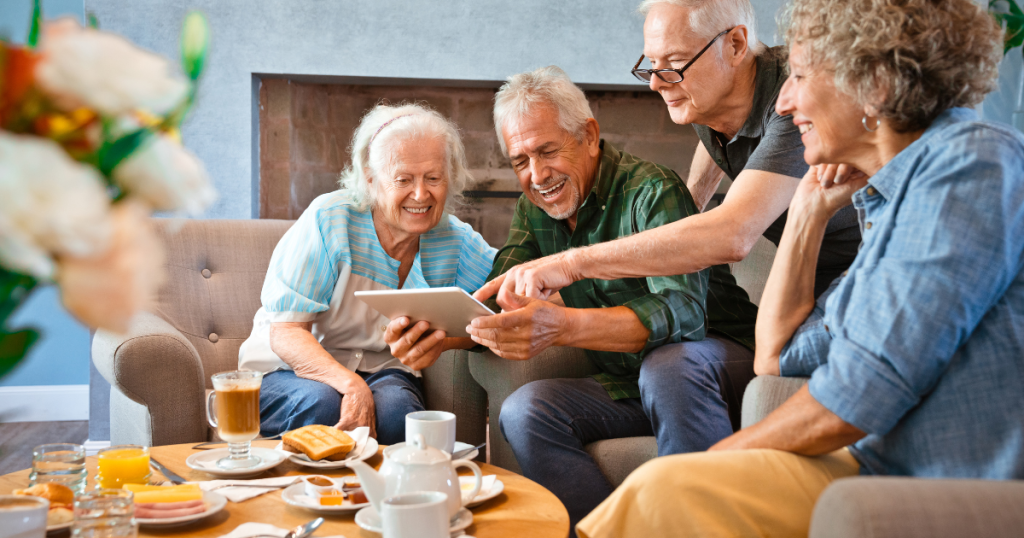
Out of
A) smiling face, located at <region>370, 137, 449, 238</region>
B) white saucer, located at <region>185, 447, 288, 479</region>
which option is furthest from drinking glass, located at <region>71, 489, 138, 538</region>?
smiling face, located at <region>370, 137, 449, 238</region>

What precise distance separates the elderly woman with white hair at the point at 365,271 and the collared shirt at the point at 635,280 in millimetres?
238

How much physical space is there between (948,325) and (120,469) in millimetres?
1143

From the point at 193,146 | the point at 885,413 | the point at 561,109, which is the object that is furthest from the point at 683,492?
the point at 193,146

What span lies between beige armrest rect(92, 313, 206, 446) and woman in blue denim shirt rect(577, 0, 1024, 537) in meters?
1.20

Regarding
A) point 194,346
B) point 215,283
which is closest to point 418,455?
point 194,346

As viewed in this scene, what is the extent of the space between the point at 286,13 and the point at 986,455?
285 centimetres

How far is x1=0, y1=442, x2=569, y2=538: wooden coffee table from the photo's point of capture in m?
1.01

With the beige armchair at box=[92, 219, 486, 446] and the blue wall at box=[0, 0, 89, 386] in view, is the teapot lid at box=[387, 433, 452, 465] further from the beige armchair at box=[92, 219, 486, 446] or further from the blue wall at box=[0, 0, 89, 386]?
the blue wall at box=[0, 0, 89, 386]

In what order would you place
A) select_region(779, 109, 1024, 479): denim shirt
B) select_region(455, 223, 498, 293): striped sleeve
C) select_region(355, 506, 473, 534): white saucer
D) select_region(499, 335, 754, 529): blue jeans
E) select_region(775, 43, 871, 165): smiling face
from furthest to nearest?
1. select_region(455, 223, 498, 293): striped sleeve
2. select_region(499, 335, 754, 529): blue jeans
3. select_region(775, 43, 871, 165): smiling face
4. select_region(355, 506, 473, 534): white saucer
5. select_region(779, 109, 1024, 479): denim shirt

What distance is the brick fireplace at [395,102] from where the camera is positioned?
3.23 meters

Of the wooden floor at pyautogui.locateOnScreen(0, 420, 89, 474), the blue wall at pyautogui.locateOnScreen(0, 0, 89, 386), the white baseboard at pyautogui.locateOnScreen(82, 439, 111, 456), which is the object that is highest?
the blue wall at pyautogui.locateOnScreen(0, 0, 89, 386)

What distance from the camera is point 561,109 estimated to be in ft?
6.20

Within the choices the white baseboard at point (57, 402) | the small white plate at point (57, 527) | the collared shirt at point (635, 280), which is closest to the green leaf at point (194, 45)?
the small white plate at point (57, 527)

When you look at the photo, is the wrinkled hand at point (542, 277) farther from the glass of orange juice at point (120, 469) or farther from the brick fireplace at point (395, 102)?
the brick fireplace at point (395, 102)
